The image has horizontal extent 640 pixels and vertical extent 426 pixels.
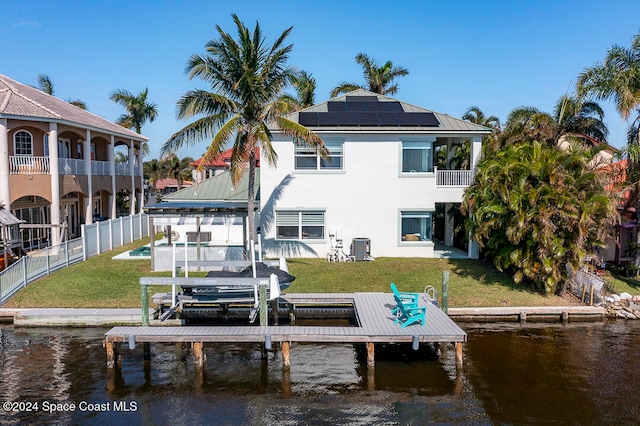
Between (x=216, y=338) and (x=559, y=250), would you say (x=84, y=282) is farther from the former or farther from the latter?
(x=559, y=250)

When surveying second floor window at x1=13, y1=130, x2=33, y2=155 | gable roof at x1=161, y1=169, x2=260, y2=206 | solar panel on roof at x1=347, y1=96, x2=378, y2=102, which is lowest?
gable roof at x1=161, y1=169, x2=260, y2=206

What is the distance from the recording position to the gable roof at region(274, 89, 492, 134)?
24219 mm

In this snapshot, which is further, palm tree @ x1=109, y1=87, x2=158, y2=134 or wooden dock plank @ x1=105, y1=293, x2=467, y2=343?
palm tree @ x1=109, y1=87, x2=158, y2=134

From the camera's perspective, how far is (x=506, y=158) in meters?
20.0

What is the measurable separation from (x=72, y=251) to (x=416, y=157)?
17368 millimetres

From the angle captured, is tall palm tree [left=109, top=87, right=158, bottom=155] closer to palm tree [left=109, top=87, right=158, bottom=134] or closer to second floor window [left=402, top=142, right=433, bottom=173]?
palm tree [left=109, top=87, right=158, bottom=134]

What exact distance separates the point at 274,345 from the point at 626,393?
30.7 feet

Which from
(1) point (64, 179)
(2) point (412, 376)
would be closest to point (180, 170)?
(1) point (64, 179)

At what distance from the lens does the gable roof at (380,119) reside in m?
24.2

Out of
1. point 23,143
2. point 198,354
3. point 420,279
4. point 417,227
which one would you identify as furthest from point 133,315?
point 23,143

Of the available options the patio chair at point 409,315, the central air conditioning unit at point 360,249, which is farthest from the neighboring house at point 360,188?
the patio chair at point 409,315

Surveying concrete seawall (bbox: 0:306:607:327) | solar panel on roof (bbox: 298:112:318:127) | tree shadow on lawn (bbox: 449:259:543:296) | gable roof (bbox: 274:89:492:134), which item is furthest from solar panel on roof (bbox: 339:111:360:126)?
concrete seawall (bbox: 0:306:607:327)

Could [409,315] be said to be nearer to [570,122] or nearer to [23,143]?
[570,122]

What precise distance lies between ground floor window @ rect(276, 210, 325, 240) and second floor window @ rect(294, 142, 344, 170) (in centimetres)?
231
